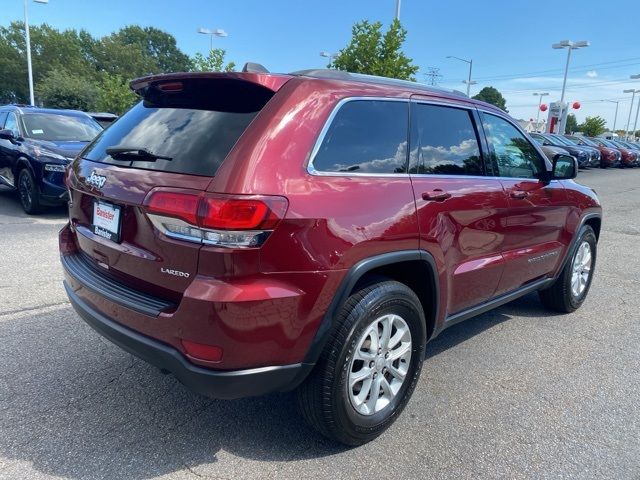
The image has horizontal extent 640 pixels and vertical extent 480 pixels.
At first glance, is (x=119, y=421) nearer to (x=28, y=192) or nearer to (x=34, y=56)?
(x=28, y=192)

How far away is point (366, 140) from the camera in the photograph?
8.61ft

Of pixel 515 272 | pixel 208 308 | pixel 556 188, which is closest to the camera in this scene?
pixel 208 308

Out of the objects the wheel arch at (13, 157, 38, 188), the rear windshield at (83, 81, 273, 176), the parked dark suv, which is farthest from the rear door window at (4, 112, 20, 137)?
the rear windshield at (83, 81, 273, 176)

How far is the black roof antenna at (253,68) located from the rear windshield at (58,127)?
6.84 m

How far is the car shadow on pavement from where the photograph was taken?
2.42 meters

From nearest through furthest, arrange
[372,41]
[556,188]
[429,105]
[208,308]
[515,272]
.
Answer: [208,308]
[429,105]
[515,272]
[556,188]
[372,41]

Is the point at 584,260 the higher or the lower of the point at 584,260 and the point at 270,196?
the lower

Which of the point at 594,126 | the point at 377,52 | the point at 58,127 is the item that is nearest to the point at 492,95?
the point at 594,126

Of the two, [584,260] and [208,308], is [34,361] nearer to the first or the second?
[208,308]

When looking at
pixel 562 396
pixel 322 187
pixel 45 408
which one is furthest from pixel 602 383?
pixel 45 408

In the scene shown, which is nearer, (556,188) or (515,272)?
(515,272)

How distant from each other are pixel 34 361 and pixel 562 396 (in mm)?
3445

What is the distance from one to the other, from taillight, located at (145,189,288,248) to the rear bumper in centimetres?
54

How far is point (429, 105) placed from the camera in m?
3.08
